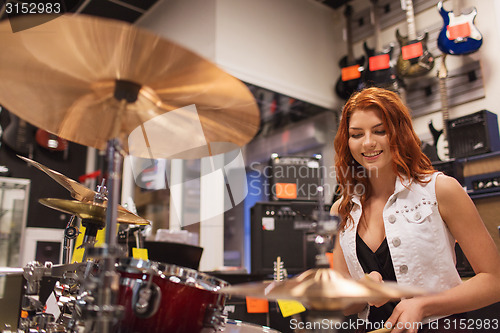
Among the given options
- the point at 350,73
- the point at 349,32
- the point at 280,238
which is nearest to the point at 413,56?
the point at 350,73

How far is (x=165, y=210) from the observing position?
457cm

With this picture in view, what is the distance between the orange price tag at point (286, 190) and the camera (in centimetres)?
307

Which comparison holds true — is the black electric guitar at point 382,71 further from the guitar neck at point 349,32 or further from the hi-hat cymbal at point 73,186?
the hi-hat cymbal at point 73,186

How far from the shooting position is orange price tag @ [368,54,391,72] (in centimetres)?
378

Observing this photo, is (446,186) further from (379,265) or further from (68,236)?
(68,236)

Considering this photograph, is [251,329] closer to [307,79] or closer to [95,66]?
[95,66]

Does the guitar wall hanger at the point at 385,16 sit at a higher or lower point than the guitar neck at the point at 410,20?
higher

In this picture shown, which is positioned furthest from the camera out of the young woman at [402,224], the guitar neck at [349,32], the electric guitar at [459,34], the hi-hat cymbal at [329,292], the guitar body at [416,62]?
the guitar neck at [349,32]

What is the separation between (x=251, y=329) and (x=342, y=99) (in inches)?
138

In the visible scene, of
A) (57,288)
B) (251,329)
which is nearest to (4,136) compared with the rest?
(57,288)

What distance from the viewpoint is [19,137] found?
16.0ft

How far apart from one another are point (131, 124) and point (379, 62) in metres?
3.21

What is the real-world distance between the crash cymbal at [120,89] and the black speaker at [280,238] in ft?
5.62

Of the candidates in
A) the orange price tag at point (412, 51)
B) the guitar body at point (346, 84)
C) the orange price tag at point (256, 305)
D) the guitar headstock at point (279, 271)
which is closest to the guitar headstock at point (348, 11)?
the guitar body at point (346, 84)
